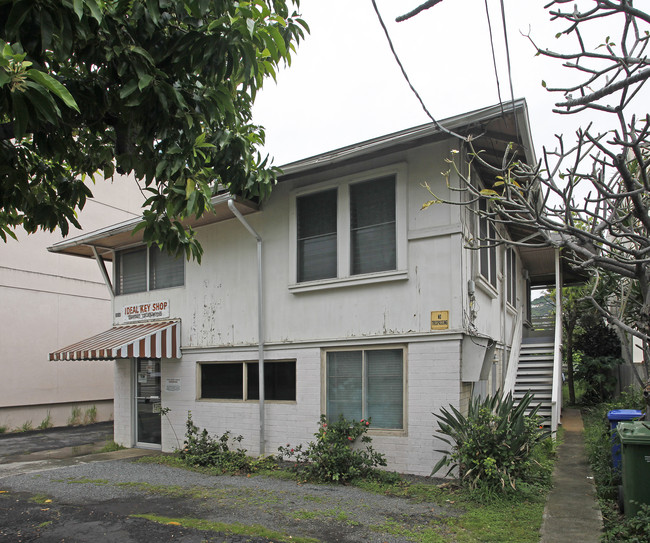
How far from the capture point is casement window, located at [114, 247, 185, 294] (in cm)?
1211

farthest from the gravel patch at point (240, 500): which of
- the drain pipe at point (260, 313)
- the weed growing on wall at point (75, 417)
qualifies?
the weed growing on wall at point (75, 417)

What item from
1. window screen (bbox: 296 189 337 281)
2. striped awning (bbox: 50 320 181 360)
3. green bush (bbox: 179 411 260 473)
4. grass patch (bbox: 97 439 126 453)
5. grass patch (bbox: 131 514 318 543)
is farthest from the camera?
grass patch (bbox: 97 439 126 453)

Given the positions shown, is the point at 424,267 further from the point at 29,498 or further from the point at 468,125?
the point at 29,498

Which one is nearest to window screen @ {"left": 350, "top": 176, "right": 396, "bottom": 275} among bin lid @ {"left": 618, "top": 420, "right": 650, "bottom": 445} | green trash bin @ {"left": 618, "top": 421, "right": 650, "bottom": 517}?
bin lid @ {"left": 618, "top": 420, "right": 650, "bottom": 445}

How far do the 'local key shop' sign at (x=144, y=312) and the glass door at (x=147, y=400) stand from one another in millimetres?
950

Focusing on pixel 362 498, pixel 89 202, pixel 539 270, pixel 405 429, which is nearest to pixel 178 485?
pixel 362 498

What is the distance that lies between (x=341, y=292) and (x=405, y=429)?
245cm

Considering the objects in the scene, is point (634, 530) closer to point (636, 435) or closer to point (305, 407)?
point (636, 435)

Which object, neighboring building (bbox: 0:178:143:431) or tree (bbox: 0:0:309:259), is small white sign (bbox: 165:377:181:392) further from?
neighboring building (bbox: 0:178:143:431)

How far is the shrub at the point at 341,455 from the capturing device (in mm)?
8250

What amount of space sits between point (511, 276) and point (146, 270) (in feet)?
30.0

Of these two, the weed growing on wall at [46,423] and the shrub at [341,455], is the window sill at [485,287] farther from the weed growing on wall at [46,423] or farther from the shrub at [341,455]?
the weed growing on wall at [46,423]

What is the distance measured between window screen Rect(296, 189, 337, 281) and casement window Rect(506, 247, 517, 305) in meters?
5.93

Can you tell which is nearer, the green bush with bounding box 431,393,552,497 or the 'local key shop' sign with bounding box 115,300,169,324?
the green bush with bounding box 431,393,552,497
